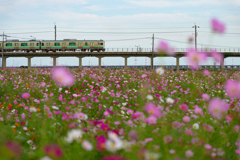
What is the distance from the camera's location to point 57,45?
4550 cm

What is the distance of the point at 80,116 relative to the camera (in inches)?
103

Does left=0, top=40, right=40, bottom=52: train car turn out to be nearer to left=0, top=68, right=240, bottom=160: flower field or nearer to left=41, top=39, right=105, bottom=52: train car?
left=41, top=39, right=105, bottom=52: train car

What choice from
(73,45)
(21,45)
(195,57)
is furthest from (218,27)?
(21,45)

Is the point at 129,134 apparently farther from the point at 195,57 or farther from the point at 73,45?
the point at 73,45

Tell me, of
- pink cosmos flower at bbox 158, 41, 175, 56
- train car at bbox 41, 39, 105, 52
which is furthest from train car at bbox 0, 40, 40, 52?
pink cosmos flower at bbox 158, 41, 175, 56

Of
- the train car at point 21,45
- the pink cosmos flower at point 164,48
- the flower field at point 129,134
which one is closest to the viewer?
the flower field at point 129,134

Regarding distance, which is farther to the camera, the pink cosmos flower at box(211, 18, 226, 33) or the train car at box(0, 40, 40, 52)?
the train car at box(0, 40, 40, 52)

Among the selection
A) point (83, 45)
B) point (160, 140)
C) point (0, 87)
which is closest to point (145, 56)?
point (83, 45)

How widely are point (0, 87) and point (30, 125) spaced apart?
2.98 metres

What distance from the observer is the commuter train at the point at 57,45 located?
4450 cm

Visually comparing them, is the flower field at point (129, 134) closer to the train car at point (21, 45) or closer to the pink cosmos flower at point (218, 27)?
the pink cosmos flower at point (218, 27)

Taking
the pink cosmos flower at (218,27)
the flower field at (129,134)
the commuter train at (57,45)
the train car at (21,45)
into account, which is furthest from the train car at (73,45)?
the pink cosmos flower at (218,27)

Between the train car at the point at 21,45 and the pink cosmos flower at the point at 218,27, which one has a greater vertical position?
the train car at the point at 21,45

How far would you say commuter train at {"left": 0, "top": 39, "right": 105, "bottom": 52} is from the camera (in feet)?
146
